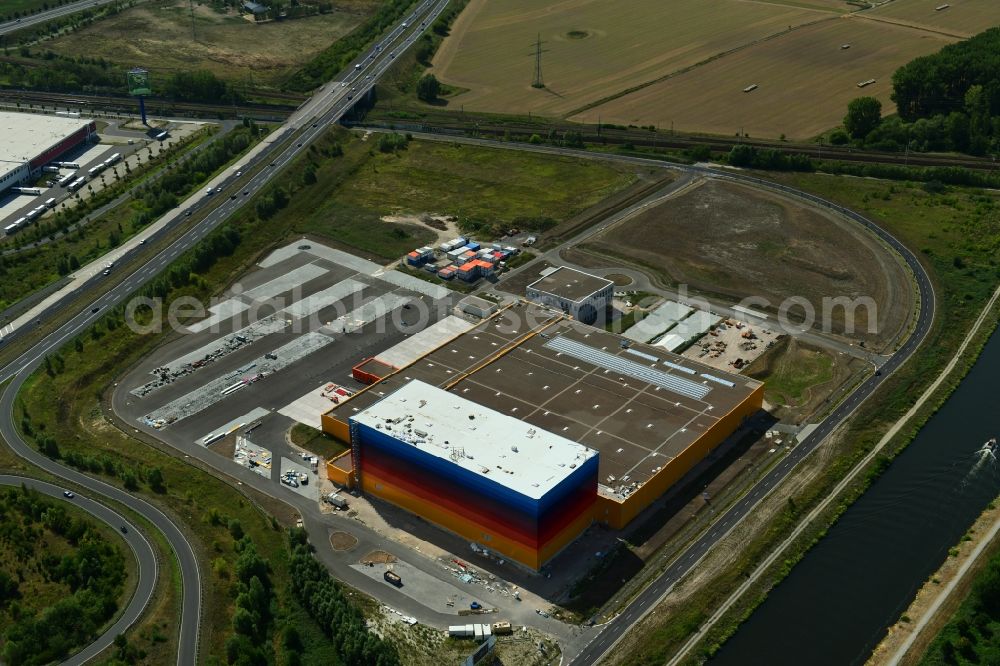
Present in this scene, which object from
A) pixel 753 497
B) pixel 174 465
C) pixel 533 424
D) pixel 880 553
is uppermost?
pixel 533 424

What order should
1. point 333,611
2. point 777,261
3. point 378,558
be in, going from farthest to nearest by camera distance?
point 777,261, point 378,558, point 333,611

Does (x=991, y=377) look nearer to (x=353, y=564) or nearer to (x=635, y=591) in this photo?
(x=635, y=591)

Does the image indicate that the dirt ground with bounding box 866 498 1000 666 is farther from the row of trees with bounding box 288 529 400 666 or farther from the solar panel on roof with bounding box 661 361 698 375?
the row of trees with bounding box 288 529 400 666

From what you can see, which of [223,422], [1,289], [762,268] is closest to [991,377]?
[762,268]

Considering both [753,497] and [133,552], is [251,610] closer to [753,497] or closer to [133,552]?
[133,552]

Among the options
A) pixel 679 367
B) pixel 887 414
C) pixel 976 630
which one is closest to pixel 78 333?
pixel 679 367

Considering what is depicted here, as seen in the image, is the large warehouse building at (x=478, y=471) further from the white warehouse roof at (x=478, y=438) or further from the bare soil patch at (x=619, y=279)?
the bare soil patch at (x=619, y=279)

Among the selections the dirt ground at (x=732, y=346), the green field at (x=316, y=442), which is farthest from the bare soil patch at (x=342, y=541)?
the dirt ground at (x=732, y=346)
